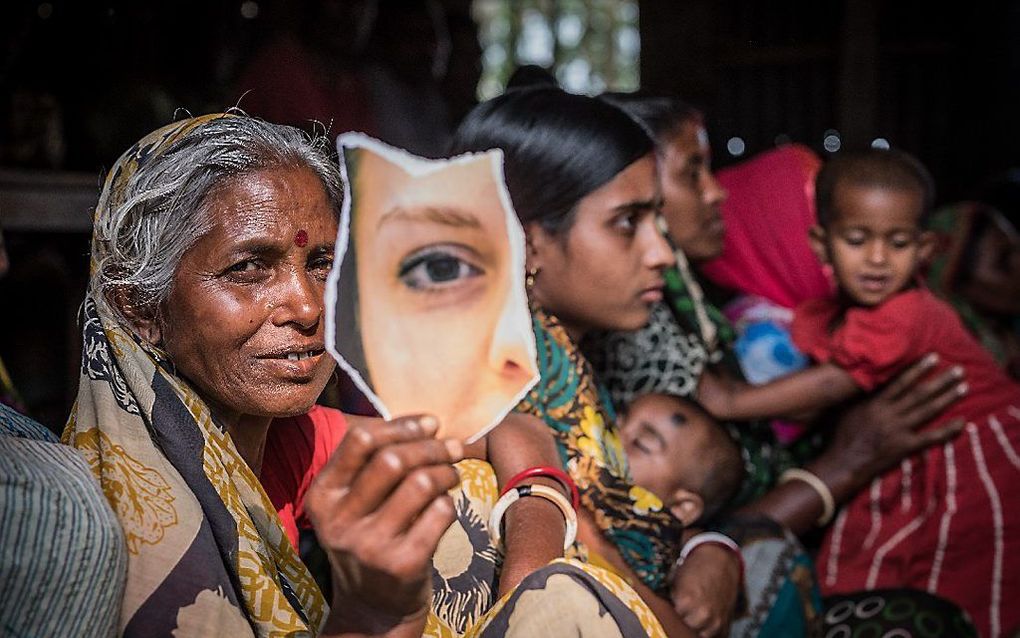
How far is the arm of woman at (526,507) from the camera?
5.42ft

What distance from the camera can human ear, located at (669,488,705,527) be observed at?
2.33 metres

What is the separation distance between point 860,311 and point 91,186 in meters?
2.28

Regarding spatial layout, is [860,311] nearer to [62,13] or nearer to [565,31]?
[62,13]

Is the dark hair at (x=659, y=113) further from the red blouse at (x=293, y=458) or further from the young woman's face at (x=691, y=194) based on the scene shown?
the red blouse at (x=293, y=458)

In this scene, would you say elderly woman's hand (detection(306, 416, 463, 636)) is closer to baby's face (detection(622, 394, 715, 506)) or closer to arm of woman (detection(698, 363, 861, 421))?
baby's face (detection(622, 394, 715, 506))

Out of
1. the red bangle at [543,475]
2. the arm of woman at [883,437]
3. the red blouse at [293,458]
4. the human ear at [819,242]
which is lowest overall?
the arm of woman at [883,437]

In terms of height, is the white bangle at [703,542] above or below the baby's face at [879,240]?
below

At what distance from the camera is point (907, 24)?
4.98 meters

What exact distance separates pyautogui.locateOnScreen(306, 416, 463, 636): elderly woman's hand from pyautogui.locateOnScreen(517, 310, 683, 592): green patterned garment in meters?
0.91

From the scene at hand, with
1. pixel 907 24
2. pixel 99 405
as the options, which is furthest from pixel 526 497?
pixel 907 24

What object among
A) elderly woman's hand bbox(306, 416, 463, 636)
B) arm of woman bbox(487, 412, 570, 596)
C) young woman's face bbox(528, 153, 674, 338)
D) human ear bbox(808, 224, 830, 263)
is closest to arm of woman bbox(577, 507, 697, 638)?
arm of woman bbox(487, 412, 570, 596)

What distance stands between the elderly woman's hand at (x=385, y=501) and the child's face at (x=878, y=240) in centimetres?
194

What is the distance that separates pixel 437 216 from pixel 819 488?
1.82 m

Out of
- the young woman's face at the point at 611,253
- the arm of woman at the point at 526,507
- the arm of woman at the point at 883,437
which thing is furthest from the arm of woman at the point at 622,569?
the arm of woman at the point at 883,437
